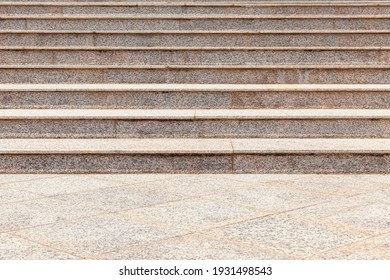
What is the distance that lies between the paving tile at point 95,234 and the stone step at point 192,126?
2300 millimetres

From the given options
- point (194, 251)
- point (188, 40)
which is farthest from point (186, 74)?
point (194, 251)

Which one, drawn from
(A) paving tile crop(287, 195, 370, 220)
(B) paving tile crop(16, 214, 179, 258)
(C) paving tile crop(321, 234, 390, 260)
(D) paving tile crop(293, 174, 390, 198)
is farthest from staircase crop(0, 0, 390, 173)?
(C) paving tile crop(321, 234, 390, 260)

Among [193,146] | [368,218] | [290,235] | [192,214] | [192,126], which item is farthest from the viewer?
[192,126]

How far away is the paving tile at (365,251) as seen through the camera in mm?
3795

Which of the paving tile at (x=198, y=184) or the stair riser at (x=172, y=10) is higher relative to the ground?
the stair riser at (x=172, y=10)

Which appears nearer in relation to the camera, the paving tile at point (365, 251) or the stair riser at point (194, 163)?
the paving tile at point (365, 251)

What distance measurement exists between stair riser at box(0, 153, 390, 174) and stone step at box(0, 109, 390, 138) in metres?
0.70

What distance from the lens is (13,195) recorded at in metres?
5.38

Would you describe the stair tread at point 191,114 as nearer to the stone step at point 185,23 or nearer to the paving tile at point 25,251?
the stone step at point 185,23

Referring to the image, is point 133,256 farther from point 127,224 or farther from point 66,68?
point 66,68

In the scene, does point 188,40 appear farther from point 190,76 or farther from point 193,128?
point 193,128

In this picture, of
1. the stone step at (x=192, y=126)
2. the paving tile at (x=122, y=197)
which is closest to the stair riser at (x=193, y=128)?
the stone step at (x=192, y=126)

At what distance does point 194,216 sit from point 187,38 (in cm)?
470

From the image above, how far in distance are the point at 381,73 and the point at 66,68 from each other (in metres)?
3.63
